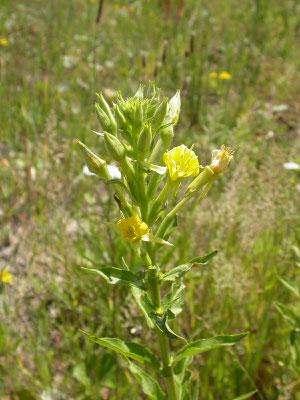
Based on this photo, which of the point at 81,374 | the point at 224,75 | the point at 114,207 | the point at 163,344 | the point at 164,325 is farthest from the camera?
the point at 224,75

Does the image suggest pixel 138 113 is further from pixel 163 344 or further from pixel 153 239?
pixel 163 344

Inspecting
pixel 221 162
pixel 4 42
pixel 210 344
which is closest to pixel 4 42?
pixel 4 42

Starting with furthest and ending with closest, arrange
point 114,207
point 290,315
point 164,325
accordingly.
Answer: point 114,207 < point 290,315 < point 164,325

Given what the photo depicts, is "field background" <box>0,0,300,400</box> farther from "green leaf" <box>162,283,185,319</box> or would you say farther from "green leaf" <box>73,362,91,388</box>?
"green leaf" <box>162,283,185,319</box>

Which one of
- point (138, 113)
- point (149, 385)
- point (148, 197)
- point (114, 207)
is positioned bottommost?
point (114, 207)

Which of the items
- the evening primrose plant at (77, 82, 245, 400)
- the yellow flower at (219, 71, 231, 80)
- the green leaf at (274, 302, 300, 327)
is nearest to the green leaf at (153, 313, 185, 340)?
the evening primrose plant at (77, 82, 245, 400)
